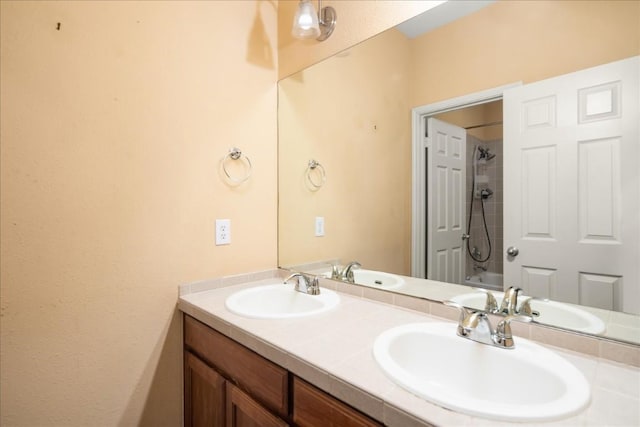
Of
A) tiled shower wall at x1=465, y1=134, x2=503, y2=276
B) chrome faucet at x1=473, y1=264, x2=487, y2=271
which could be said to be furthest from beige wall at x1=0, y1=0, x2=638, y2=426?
chrome faucet at x1=473, y1=264, x2=487, y2=271

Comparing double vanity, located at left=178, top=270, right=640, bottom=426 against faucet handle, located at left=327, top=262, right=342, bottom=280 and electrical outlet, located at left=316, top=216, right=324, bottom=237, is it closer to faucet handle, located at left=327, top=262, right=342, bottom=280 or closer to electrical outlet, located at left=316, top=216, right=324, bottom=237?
faucet handle, located at left=327, top=262, right=342, bottom=280

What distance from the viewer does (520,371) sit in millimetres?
747

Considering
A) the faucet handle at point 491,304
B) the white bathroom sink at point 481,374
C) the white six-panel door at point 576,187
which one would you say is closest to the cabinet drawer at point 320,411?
the white bathroom sink at point 481,374

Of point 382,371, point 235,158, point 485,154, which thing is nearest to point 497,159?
point 485,154

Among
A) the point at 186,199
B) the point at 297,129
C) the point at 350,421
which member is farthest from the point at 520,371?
the point at 297,129

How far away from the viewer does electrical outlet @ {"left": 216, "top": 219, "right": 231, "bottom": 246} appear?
1419 millimetres

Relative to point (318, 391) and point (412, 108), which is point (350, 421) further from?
point (412, 108)

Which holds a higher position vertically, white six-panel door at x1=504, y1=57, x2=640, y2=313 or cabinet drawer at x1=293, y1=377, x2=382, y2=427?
white six-panel door at x1=504, y1=57, x2=640, y2=313

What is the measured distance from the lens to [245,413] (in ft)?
3.11

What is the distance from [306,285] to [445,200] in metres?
0.67

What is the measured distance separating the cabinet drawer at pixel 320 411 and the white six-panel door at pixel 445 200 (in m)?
0.61

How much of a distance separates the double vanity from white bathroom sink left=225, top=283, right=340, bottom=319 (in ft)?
0.05

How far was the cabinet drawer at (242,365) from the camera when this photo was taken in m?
0.83

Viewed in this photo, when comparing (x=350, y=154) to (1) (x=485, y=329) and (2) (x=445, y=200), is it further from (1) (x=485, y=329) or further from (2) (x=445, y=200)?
(1) (x=485, y=329)
